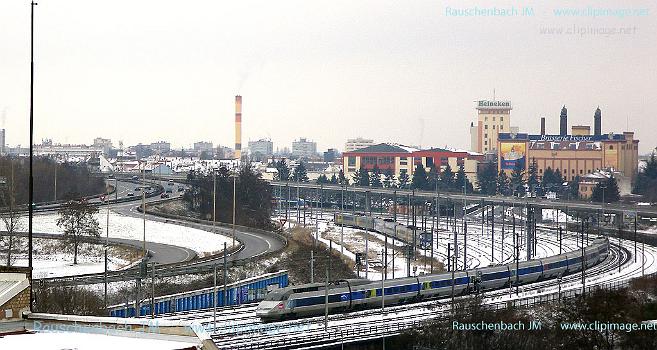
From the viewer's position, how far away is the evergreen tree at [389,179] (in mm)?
133500

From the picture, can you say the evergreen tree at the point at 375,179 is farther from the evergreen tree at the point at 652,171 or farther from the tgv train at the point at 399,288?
the tgv train at the point at 399,288

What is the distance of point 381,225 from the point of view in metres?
81.0

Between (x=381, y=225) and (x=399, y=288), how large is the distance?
37373 millimetres

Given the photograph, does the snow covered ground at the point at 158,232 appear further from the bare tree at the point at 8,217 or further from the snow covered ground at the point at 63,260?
the snow covered ground at the point at 63,260

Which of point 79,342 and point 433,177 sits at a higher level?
point 433,177

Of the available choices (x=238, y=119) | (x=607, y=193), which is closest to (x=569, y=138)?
(x=607, y=193)

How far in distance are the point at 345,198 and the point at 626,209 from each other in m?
38.0

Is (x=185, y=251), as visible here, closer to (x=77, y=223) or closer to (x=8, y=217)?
(x=77, y=223)

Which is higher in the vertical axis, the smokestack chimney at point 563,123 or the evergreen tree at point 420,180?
the smokestack chimney at point 563,123

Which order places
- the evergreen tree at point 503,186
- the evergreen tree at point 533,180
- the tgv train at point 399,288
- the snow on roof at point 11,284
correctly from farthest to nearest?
the evergreen tree at point 533,180
the evergreen tree at point 503,186
the tgv train at point 399,288
the snow on roof at point 11,284

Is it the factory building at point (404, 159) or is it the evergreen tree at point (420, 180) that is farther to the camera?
the factory building at point (404, 159)

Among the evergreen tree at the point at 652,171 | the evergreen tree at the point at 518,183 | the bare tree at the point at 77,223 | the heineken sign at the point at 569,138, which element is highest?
the heineken sign at the point at 569,138

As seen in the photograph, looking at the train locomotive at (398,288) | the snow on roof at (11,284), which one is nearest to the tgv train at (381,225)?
the train locomotive at (398,288)

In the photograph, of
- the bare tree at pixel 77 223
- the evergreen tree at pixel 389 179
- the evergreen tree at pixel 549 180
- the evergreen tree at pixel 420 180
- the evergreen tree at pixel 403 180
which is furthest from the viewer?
the evergreen tree at pixel 403 180
